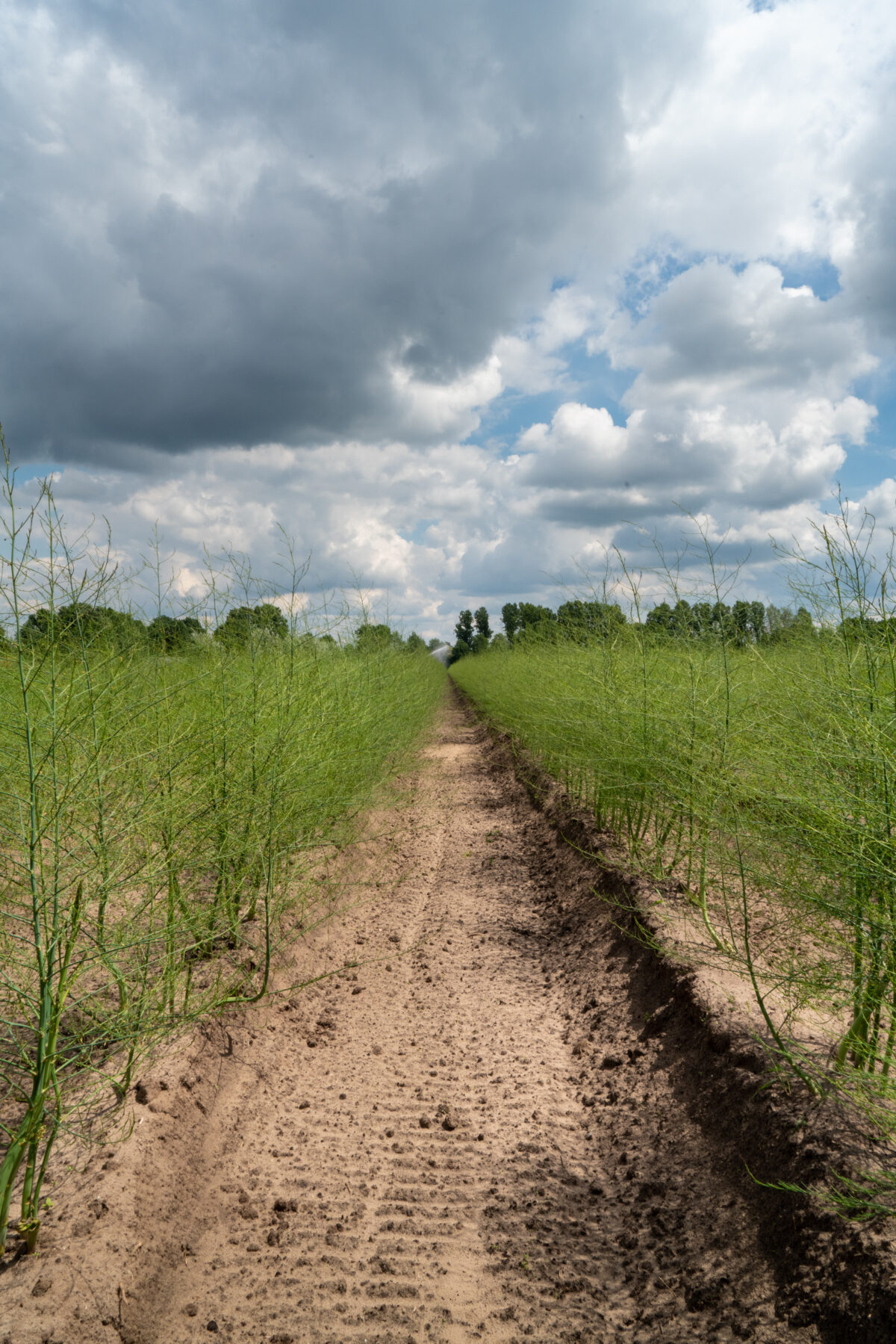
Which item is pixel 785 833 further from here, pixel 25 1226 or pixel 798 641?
pixel 25 1226

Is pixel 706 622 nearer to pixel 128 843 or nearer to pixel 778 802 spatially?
pixel 778 802

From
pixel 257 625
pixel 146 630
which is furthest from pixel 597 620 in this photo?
pixel 146 630

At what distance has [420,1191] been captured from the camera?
283cm

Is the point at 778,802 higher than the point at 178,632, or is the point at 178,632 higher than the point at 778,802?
the point at 178,632

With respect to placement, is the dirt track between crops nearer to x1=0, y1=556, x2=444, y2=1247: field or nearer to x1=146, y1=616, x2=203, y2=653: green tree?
x1=0, y1=556, x2=444, y2=1247: field

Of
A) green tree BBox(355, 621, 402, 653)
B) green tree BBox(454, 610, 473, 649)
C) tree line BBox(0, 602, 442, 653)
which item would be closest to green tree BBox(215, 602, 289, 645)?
tree line BBox(0, 602, 442, 653)

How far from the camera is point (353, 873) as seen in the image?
7.10m

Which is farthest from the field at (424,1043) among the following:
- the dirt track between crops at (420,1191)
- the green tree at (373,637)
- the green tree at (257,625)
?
the green tree at (373,637)

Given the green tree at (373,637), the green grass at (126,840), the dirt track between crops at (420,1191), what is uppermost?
the green tree at (373,637)

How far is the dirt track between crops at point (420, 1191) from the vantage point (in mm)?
2281

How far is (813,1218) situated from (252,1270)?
1954 millimetres

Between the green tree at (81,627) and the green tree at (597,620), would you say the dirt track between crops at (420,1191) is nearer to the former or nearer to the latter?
the green tree at (81,627)

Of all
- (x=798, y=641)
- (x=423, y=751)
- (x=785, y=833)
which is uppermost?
(x=798, y=641)

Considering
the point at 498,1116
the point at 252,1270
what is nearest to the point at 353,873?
the point at 498,1116
